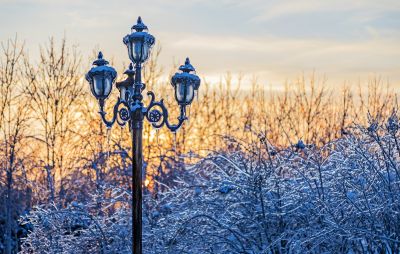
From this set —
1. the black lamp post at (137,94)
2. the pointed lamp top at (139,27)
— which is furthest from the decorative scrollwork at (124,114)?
the pointed lamp top at (139,27)

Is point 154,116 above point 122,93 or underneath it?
underneath

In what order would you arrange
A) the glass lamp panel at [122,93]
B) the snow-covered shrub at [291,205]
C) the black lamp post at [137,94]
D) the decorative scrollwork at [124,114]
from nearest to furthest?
the black lamp post at [137,94]
the snow-covered shrub at [291,205]
the decorative scrollwork at [124,114]
the glass lamp panel at [122,93]

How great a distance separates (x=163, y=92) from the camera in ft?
112

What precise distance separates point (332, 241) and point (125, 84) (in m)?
3.89

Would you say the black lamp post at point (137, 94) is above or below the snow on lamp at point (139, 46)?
below

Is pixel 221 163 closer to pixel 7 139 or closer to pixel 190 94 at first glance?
pixel 190 94

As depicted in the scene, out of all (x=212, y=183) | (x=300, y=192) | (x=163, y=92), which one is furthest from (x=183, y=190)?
(x=163, y=92)

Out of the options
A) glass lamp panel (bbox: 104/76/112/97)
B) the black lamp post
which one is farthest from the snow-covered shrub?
glass lamp panel (bbox: 104/76/112/97)

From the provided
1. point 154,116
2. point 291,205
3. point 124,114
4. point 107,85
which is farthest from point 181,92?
point 291,205

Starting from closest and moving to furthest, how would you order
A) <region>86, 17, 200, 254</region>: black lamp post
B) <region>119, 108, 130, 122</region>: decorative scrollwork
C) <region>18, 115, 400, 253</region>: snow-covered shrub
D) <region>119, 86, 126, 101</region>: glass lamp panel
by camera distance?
<region>86, 17, 200, 254</region>: black lamp post, <region>18, 115, 400, 253</region>: snow-covered shrub, <region>119, 108, 130, 122</region>: decorative scrollwork, <region>119, 86, 126, 101</region>: glass lamp panel

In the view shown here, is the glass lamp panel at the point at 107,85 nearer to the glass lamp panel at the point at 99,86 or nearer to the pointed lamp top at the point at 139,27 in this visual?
the glass lamp panel at the point at 99,86

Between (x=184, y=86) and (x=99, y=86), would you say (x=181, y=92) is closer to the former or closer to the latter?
(x=184, y=86)

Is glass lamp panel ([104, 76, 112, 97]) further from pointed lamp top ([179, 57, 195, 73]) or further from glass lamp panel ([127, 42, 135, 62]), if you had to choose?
pointed lamp top ([179, 57, 195, 73])

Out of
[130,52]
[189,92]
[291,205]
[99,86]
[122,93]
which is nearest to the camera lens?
[99,86]
